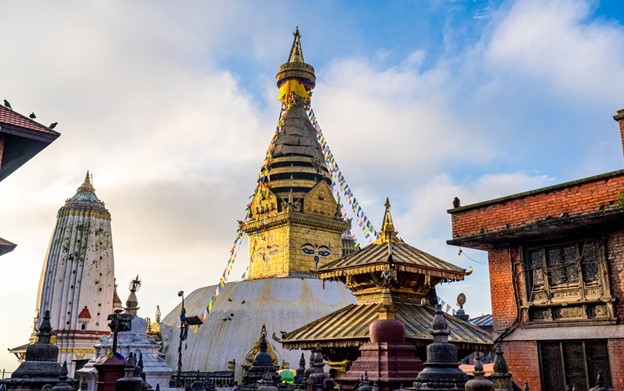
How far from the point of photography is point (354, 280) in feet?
45.4

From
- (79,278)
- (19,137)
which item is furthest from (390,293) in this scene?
(79,278)

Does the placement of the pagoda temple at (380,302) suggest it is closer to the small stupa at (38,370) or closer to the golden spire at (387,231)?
the golden spire at (387,231)

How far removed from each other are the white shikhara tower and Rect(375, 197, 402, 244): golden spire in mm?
26359

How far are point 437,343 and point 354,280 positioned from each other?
22.5ft

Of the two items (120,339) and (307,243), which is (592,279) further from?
(307,243)

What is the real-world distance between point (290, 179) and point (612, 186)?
2884 centimetres

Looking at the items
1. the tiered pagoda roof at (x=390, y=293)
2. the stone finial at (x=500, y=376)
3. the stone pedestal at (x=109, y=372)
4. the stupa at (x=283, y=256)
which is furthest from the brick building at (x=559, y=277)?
the stupa at (x=283, y=256)

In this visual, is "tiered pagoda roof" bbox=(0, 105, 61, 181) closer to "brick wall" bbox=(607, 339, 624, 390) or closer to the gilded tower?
"brick wall" bbox=(607, 339, 624, 390)

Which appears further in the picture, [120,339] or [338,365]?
[120,339]

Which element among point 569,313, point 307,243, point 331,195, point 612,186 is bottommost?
point 569,313

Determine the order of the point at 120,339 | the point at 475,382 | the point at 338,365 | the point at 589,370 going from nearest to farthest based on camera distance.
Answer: the point at 475,382 → the point at 589,370 → the point at 338,365 → the point at 120,339

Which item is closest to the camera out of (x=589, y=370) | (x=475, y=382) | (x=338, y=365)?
(x=475, y=382)

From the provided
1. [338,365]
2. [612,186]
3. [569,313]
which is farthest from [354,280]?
[612,186]

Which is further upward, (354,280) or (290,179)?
(290,179)
